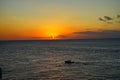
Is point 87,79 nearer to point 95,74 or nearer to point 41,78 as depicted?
point 95,74

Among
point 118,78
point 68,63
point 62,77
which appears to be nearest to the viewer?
point 118,78

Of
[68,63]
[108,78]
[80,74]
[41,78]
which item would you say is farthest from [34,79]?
[68,63]

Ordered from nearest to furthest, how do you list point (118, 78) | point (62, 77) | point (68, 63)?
point (118, 78) < point (62, 77) < point (68, 63)

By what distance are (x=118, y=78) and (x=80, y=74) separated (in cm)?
901

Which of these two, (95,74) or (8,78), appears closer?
(8,78)

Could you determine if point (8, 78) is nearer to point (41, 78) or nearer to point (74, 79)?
point (41, 78)

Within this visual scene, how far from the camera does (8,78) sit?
45.6 m

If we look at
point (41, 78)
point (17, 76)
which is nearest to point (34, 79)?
point (41, 78)

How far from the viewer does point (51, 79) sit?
150 feet

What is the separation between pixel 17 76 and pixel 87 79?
46.8ft

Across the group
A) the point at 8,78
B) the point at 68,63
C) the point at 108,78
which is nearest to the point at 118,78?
the point at 108,78

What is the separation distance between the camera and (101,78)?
152ft

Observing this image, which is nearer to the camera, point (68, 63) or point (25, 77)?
point (25, 77)

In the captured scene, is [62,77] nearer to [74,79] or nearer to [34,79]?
[74,79]
